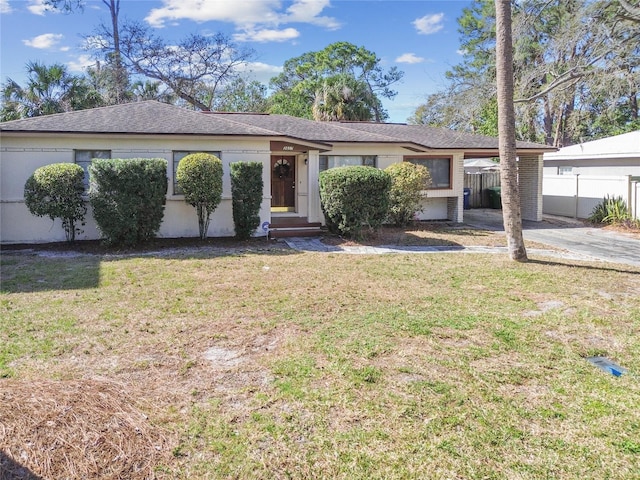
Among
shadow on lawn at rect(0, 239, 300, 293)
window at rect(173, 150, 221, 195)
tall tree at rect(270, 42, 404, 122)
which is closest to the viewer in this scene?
shadow on lawn at rect(0, 239, 300, 293)

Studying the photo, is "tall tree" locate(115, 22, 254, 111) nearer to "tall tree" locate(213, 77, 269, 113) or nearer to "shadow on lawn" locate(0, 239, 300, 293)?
"tall tree" locate(213, 77, 269, 113)

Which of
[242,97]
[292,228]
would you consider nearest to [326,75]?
[242,97]

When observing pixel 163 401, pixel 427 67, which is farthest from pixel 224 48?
pixel 163 401

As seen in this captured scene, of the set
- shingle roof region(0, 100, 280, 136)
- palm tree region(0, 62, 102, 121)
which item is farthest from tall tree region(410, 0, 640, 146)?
palm tree region(0, 62, 102, 121)

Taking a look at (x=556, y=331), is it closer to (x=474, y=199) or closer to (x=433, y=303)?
(x=433, y=303)

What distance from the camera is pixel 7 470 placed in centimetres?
289

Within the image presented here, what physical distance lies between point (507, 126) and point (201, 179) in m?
7.08

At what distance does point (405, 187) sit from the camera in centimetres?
1458

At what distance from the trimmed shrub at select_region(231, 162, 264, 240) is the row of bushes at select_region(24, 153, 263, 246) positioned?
0.03 m

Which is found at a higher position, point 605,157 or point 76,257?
point 605,157

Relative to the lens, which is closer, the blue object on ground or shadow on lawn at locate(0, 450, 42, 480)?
shadow on lawn at locate(0, 450, 42, 480)

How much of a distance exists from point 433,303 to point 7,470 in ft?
17.1

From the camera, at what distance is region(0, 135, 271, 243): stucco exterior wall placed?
39.7 ft

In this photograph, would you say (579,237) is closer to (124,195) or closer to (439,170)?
(439,170)
